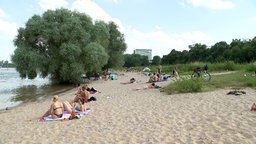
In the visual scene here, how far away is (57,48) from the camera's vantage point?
2811 centimetres

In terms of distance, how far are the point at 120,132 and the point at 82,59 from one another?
22.3 meters

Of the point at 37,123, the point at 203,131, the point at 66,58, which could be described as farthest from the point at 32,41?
the point at 203,131

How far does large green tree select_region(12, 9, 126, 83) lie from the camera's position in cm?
2598

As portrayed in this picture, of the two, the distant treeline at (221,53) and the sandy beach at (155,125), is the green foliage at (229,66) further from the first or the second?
the sandy beach at (155,125)

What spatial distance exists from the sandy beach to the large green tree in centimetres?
1617

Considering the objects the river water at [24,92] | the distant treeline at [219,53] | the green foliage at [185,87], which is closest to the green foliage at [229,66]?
the distant treeline at [219,53]

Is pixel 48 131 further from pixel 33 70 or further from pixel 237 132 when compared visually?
pixel 33 70

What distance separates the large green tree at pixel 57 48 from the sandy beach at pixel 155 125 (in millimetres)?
16171

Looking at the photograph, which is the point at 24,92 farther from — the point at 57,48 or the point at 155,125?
the point at 155,125

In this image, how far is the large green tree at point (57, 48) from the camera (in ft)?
85.3

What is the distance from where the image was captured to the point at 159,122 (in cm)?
759

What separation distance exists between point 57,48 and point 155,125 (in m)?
23.0

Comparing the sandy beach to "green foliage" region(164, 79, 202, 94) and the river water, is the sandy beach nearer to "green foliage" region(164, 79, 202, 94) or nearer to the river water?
"green foliage" region(164, 79, 202, 94)

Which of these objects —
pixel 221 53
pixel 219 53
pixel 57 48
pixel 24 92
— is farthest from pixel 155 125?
pixel 219 53
